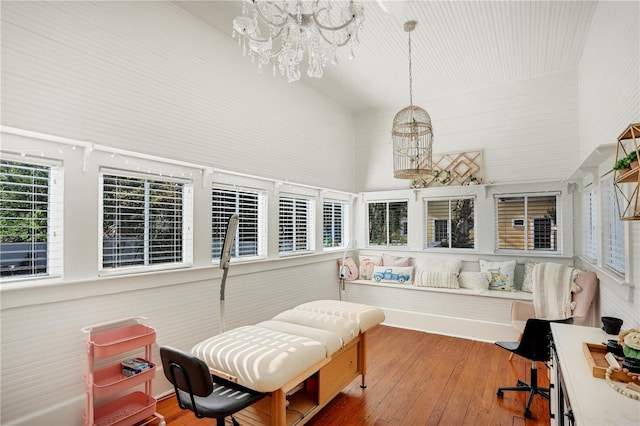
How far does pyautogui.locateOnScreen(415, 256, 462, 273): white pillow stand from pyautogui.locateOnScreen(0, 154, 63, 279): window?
483 cm

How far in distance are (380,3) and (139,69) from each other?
7.48ft

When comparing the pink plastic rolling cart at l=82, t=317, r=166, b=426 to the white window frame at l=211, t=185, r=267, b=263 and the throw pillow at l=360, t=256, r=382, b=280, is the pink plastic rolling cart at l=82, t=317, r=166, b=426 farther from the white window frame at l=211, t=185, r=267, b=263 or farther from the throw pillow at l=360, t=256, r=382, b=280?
the throw pillow at l=360, t=256, r=382, b=280

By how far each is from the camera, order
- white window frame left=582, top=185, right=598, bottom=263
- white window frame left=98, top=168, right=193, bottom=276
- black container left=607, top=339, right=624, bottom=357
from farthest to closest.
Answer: white window frame left=582, top=185, right=598, bottom=263 → white window frame left=98, top=168, right=193, bottom=276 → black container left=607, top=339, right=624, bottom=357

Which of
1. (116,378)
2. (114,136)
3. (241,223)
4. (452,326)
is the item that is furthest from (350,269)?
(114,136)

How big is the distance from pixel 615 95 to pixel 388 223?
12.9 feet

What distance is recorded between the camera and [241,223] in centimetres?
409

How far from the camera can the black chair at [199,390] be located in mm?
1779

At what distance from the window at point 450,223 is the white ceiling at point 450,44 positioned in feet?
6.21

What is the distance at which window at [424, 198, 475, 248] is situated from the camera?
538 cm

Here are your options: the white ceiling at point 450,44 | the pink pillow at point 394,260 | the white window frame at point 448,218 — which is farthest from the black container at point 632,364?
the pink pillow at point 394,260

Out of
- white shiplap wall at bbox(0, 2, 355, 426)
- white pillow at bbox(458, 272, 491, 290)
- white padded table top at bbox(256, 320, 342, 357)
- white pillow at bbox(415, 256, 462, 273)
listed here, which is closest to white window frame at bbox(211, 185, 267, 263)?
white shiplap wall at bbox(0, 2, 355, 426)

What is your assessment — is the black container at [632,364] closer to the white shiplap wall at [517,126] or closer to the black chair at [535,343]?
the black chair at [535,343]

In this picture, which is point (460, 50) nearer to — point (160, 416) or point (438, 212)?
point (438, 212)

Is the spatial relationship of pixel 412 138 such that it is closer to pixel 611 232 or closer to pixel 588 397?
pixel 611 232
